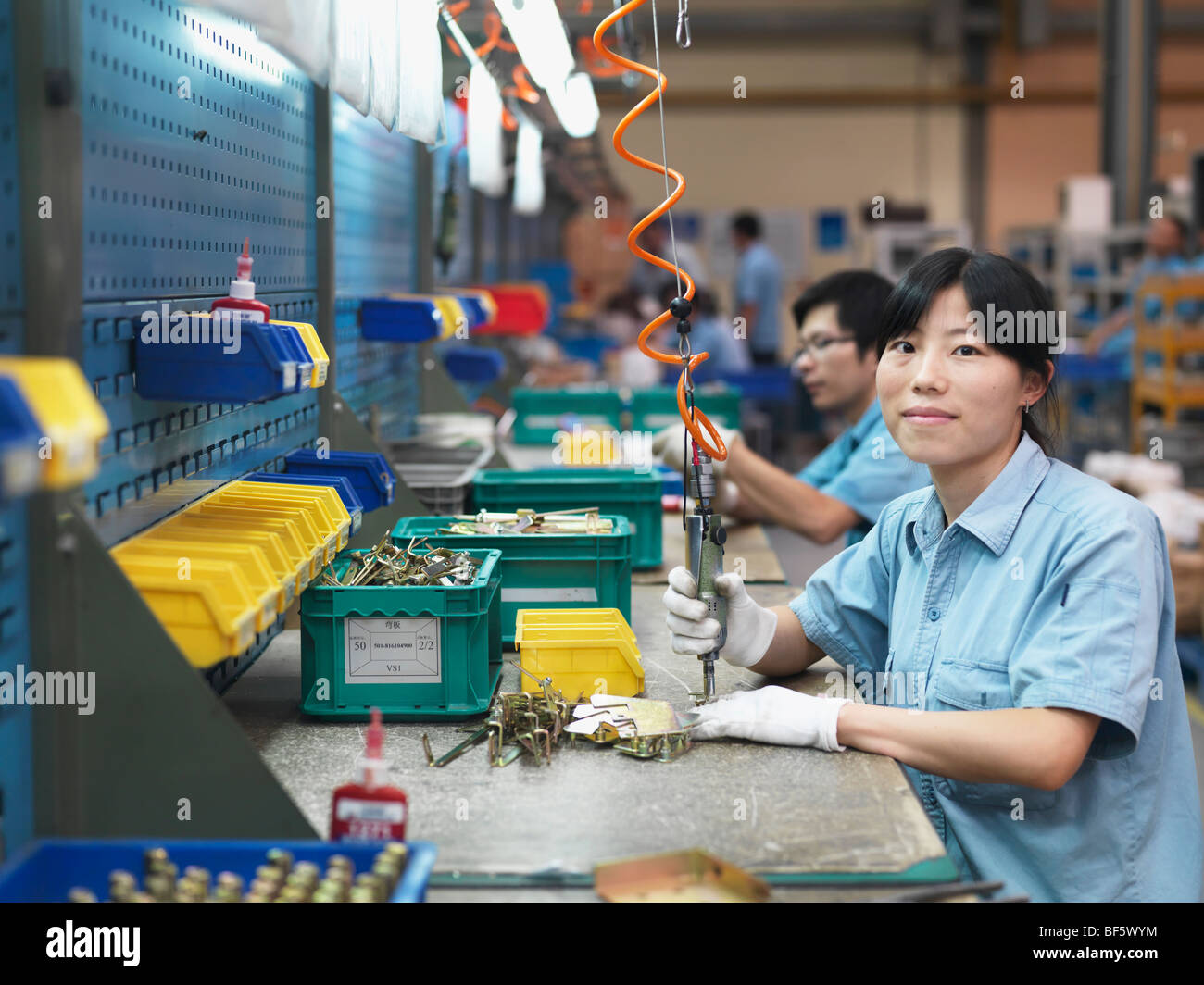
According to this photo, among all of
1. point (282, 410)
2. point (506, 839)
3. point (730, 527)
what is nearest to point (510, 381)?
point (730, 527)

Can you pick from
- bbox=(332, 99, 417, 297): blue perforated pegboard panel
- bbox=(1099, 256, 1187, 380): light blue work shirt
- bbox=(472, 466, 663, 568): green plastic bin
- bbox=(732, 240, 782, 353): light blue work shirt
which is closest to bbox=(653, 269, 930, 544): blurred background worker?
bbox=(472, 466, 663, 568): green plastic bin

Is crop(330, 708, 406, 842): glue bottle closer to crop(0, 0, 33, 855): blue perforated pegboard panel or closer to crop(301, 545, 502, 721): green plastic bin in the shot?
crop(0, 0, 33, 855): blue perforated pegboard panel

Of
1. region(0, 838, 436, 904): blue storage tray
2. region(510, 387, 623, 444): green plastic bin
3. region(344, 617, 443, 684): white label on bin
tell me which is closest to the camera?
region(0, 838, 436, 904): blue storage tray

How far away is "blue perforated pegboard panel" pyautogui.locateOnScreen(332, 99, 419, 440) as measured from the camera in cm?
308

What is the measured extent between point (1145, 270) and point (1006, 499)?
22.0 ft

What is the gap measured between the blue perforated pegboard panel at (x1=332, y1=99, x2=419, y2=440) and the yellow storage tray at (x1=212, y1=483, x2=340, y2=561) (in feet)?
3.05

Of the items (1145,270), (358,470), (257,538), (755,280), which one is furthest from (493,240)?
(257,538)

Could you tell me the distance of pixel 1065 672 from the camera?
157 cm

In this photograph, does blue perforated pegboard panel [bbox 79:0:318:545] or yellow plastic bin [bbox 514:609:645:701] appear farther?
yellow plastic bin [bbox 514:609:645:701]

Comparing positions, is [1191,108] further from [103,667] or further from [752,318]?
[103,667]

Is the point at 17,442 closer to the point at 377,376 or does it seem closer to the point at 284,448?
the point at 284,448
